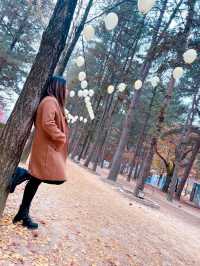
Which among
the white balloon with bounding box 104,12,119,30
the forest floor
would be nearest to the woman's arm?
the forest floor

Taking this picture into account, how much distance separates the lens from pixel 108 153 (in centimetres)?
4931

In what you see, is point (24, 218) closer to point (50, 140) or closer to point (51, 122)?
point (50, 140)

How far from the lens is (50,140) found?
3.72 meters

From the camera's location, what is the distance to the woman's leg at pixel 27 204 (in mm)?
3936

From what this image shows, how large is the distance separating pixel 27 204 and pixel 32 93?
48.2 inches

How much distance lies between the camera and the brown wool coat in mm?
3648

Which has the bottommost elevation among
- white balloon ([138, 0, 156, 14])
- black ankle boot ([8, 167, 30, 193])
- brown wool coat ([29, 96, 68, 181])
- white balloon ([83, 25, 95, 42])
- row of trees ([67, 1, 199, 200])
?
black ankle boot ([8, 167, 30, 193])

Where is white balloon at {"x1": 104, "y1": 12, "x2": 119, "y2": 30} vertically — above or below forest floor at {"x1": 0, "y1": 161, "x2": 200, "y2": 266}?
above

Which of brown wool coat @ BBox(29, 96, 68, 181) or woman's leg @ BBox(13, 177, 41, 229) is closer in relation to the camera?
brown wool coat @ BBox(29, 96, 68, 181)

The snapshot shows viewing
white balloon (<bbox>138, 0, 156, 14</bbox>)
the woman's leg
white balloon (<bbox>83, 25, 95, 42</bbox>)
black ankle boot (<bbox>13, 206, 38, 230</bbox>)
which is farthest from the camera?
white balloon (<bbox>83, 25, 95, 42</bbox>)

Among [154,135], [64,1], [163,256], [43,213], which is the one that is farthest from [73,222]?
[154,135]

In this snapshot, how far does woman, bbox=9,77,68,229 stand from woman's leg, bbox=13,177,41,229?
69mm

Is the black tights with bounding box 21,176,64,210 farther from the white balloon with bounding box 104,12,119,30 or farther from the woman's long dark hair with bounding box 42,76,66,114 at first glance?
the white balloon with bounding box 104,12,119,30

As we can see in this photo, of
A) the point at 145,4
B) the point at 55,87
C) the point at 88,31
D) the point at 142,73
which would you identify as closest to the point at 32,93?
the point at 55,87
